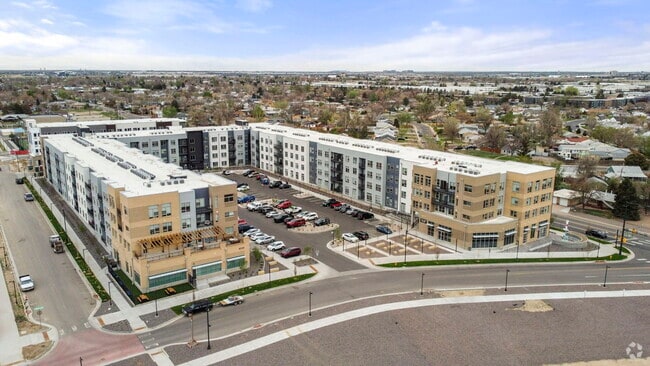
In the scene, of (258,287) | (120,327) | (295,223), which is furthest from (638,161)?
(120,327)

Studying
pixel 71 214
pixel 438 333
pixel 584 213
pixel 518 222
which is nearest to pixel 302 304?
pixel 438 333

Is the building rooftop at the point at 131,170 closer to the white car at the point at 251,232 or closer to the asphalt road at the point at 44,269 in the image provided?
the white car at the point at 251,232

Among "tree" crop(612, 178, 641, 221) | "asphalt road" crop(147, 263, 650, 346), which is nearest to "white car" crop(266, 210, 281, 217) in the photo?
"asphalt road" crop(147, 263, 650, 346)

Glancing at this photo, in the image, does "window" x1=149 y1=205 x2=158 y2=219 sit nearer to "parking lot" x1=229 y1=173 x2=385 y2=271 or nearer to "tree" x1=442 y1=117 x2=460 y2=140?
"parking lot" x1=229 y1=173 x2=385 y2=271

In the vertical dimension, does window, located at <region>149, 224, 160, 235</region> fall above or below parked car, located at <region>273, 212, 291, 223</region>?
above

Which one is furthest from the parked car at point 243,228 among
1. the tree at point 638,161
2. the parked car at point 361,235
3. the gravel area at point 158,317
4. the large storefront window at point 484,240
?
the tree at point 638,161

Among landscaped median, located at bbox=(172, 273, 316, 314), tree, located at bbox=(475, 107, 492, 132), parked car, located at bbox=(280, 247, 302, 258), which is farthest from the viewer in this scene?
tree, located at bbox=(475, 107, 492, 132)
